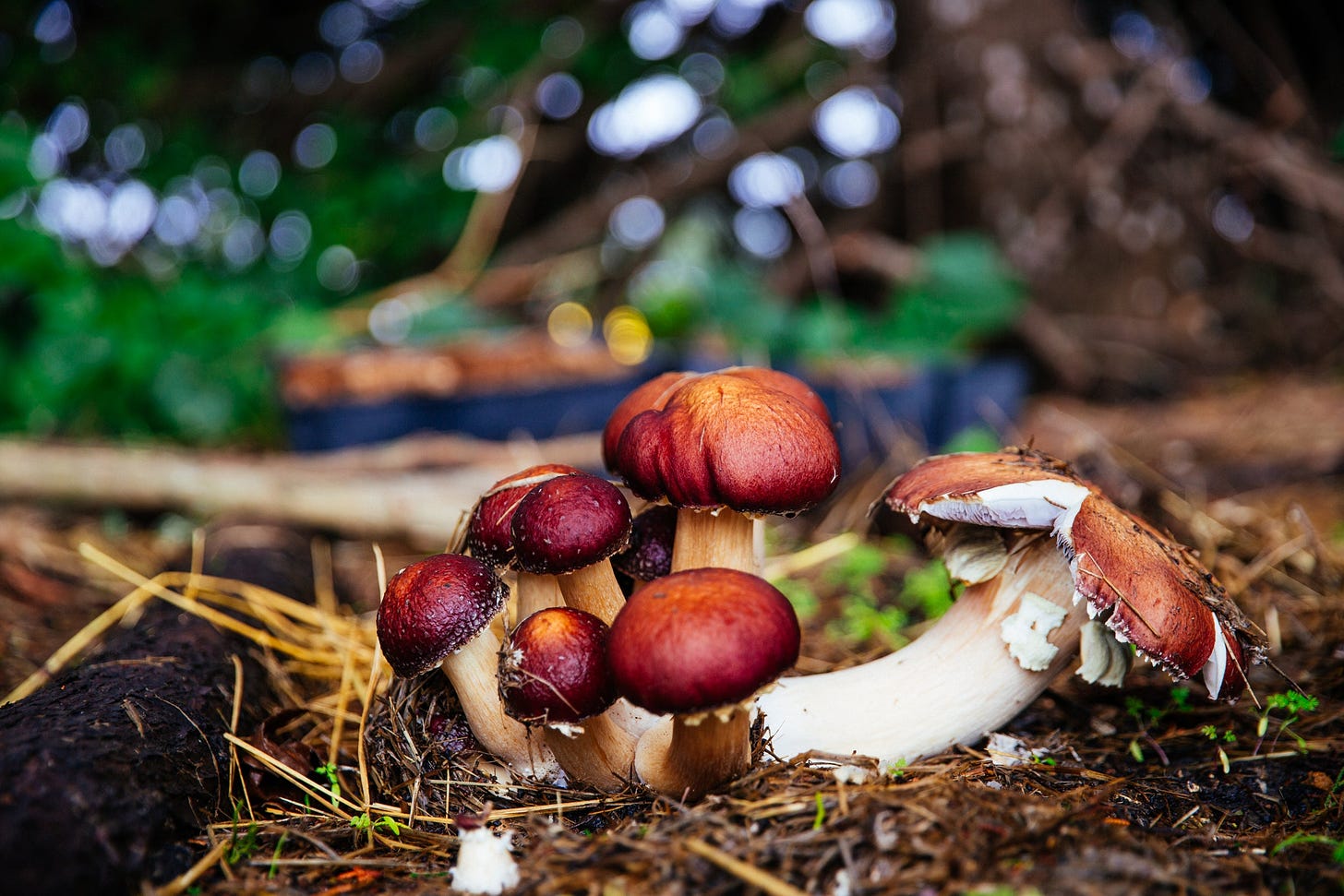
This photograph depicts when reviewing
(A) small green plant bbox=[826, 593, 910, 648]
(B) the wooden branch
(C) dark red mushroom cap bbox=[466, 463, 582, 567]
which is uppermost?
(C) dark red mushroom cap bbox=[466, 463, 582, 567]

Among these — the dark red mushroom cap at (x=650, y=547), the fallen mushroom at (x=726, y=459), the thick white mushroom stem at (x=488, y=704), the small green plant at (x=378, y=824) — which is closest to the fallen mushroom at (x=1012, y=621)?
the fallen mushroom at (x=726, y=459)

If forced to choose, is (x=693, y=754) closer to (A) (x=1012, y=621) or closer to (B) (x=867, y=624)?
(A) (x=1012, y=621)

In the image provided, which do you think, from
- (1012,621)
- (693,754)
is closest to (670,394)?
(693,754)

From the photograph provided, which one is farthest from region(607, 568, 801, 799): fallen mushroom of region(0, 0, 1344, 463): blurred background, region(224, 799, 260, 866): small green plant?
region(0, 0, 1344, 463): blurred background

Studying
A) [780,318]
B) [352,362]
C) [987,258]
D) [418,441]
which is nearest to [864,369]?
[780,318]

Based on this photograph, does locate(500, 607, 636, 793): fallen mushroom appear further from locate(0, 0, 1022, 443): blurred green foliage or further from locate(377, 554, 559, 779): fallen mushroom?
locate(0, 0, 1022, 443): blurred green foliage

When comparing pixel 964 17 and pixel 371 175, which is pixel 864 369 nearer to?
pixel 964 17
